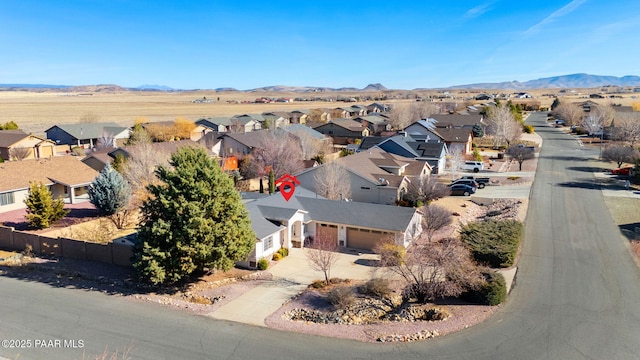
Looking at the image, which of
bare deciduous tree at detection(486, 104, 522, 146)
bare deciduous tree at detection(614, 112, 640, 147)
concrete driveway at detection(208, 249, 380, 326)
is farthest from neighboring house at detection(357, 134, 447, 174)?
bare deciduous tree at detection(614, 112, 640, 147)

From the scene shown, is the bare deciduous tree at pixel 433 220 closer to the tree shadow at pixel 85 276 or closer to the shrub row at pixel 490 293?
the shrub row at pixel 490 293

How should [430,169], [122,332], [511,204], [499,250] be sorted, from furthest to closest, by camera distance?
[430,169] → [511,204] → [499,250] → [122,332]

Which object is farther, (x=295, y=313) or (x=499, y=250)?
(x=499, y=250)

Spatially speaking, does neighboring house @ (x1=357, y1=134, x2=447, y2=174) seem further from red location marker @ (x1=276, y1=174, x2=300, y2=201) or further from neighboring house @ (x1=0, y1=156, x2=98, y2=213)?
neighboring house @ (x1=0, y1=156, x2=98, y2=213)

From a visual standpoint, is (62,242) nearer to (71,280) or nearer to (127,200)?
(71,280)

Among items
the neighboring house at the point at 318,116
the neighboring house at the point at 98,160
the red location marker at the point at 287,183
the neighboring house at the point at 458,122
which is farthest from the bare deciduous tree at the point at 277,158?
the neighboring house at the point at 318,116

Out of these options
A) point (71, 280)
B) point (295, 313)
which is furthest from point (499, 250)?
point (71, 280)
